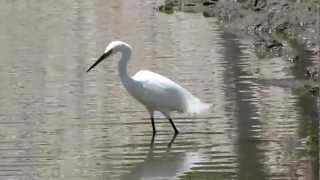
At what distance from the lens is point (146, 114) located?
14023mm

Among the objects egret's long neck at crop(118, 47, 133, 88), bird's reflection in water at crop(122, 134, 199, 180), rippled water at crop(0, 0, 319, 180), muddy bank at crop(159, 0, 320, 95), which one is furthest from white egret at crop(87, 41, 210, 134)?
muddy bank at crop(159, 0, 320, 95)

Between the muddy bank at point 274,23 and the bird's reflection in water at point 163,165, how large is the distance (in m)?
4.76

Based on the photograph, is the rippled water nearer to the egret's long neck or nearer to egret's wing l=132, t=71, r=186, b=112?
egret's wing l=132, t=71, r=186, b=112

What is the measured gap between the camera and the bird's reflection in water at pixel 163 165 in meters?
11.0

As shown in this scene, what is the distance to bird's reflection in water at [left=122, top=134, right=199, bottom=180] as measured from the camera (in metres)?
11.0

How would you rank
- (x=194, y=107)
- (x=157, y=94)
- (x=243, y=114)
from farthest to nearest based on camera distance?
(x=243, y=114) → (x=194, y=107) → (x=157, y=94)

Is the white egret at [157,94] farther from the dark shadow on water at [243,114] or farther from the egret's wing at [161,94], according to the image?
the dark shadow on water at [243,114]

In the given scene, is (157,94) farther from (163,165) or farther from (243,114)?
(163,165)

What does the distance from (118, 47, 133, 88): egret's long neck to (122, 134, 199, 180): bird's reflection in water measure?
0.99m

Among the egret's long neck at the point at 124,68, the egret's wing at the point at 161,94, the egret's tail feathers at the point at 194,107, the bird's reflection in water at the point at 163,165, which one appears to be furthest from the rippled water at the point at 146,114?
the egret's long neck at the point at 124,68

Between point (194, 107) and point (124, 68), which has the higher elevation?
point (124, 68)

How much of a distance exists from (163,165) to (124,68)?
1.85 metres

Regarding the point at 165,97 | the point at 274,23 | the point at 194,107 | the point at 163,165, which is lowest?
the point at 274,23

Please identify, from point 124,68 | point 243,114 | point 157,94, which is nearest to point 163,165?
point 157,94
